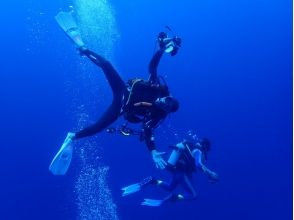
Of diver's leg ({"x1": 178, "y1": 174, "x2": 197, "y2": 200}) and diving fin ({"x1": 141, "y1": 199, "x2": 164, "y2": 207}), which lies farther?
diver's leg ({"x1": 178, "y1": 174, "x2": 197, "y2": 200})

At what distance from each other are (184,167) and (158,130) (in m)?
14.4

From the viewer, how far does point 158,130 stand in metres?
22.6

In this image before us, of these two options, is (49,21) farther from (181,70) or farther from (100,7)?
(100,7)

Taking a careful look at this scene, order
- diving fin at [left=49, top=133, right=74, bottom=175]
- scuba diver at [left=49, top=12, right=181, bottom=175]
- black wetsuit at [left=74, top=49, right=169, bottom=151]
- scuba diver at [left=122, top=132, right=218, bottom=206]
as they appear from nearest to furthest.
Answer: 1. scuba diver at [left=49, top=12, right=181, bottom=175]
2. black wetsuit at [left=74, top=49, right=169, bottom=151]
3. diving fin at [left=49, top=133, right=74, bottom=175]
4. scuba diver at [left=122, top=132, right=218, bottom=206]

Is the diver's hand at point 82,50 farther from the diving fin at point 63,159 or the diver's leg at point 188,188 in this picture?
the diver's leg at point 188,188

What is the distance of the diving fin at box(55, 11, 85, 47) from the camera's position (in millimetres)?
7177

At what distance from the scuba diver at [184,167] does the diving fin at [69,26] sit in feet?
8.93

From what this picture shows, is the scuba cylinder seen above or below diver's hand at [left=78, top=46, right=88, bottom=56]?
below

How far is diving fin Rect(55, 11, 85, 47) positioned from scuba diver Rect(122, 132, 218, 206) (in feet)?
8.93

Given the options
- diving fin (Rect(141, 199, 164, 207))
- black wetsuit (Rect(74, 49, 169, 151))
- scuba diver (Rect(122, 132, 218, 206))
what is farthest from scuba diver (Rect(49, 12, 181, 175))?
diving fin (Rect(141, 199, 164, 207))

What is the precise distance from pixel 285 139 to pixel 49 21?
56.3 ft

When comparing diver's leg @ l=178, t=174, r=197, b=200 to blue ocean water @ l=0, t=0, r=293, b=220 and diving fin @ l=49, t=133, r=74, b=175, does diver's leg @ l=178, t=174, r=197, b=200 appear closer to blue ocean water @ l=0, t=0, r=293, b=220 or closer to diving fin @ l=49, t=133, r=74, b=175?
diving fin @ l=49, t=133, r=74, b=175

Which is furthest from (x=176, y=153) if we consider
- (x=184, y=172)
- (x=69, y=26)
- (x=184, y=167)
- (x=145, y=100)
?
(x=69, y=26)

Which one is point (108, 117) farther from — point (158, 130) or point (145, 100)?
point (158, 130)
